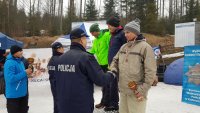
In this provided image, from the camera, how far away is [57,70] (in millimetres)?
3766

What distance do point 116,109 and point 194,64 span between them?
2.86 m

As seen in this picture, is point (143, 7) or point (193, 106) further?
point (143, 7)

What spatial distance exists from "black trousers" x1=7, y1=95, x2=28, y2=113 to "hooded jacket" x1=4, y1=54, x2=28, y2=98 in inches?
3.2

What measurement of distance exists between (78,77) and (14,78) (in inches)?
93.6

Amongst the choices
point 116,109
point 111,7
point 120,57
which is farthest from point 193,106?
point 111,7

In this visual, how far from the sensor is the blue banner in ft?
25.9

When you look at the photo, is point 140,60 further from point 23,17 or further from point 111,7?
point 111,7

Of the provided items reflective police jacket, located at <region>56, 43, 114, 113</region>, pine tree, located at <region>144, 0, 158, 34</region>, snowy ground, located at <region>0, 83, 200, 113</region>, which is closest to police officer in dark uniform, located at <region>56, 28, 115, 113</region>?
reflective police jacket, located at <region>56, 43, 114, 113</region>

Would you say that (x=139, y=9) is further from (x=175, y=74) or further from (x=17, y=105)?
(x=17, y=105)

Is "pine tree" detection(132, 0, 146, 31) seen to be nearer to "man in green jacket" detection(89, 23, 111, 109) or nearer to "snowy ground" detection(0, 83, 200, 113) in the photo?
"snowy ground" detection(0, 83, 200, 113)

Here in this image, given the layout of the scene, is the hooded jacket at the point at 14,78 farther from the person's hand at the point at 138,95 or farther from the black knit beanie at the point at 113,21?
the person's hand at the point at 138,95

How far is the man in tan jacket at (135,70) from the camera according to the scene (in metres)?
4.31

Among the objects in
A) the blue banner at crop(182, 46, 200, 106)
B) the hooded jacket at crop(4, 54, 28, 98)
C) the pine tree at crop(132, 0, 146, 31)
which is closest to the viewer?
the hooded jacket at crop(4, 54, 28, 98)

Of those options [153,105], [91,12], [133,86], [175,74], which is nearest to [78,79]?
[133,86]
